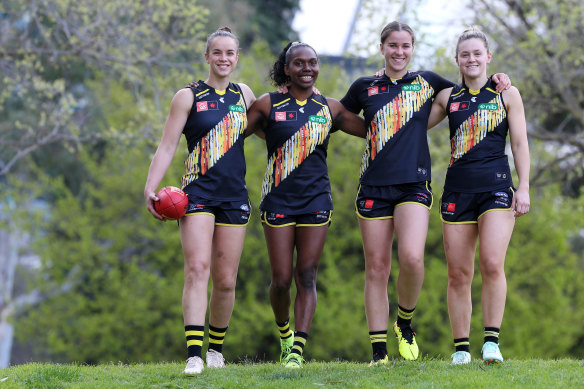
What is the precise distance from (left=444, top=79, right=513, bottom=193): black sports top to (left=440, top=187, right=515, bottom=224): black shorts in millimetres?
46

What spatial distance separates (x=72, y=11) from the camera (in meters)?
13.5

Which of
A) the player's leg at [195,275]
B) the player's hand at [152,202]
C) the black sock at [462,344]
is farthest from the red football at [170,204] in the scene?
the black sock at [462,344]

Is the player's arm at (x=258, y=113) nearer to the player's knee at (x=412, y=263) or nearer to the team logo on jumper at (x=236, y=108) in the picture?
the team logo on jumper at (x=236, y=108)

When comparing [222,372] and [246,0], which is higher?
[246,0]

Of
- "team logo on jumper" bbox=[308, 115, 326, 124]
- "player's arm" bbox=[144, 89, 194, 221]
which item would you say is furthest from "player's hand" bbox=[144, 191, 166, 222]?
"team logo on jumper" bbox=[308, 115, 326, 124]

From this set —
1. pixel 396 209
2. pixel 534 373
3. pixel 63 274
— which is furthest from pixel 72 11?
pixel 534 373

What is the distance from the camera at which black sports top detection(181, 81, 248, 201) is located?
6.09 metres

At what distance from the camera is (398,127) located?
6.16 metres

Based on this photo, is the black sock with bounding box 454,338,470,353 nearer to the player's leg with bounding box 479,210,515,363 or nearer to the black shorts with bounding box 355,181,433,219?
the player's leg with bounding box 479,210,515,363

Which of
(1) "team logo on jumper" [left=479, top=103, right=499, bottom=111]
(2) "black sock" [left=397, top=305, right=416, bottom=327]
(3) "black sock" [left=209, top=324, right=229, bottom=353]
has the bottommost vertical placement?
(3) "black sock" [left=209, top=324, right=229, bottom=353]

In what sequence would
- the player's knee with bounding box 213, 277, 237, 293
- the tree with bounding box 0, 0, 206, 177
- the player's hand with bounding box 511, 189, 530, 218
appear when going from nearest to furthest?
the player's hand with bounding box 511, 189, 530, 218 → the player's knee with bounding box 213, 277, 237, 293 → the tree with bounding box 0, 0, 206, 177

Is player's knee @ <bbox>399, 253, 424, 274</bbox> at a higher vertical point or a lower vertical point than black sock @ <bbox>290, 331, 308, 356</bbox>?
higher

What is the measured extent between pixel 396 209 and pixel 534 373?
1614mm

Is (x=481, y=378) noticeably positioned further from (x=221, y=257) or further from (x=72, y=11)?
(x=72, y=11)
